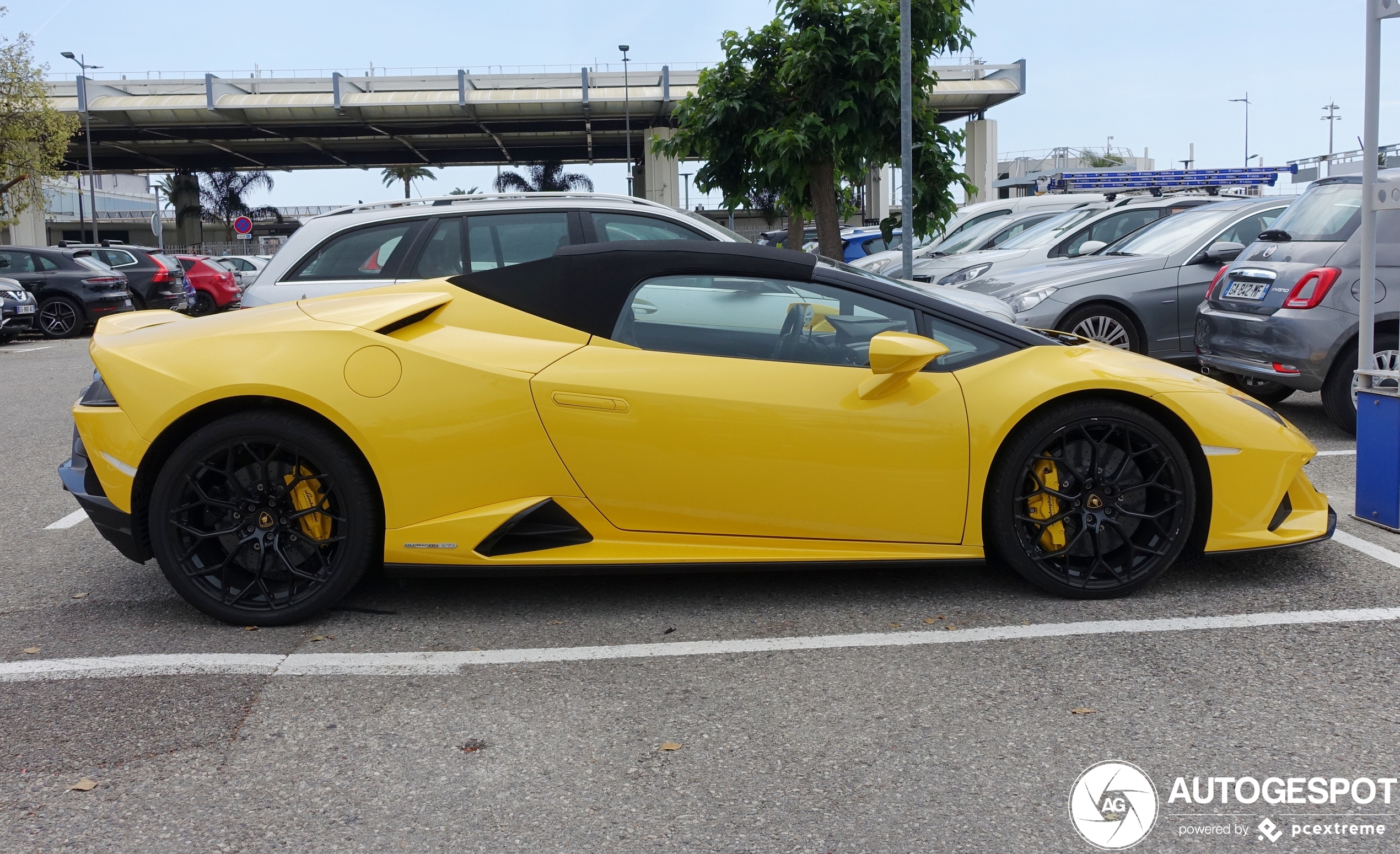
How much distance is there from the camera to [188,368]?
3799mm

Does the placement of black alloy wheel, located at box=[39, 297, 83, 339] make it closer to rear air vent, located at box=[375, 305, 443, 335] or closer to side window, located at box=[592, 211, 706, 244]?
side window, located at box=[592, 211, 706, 244]

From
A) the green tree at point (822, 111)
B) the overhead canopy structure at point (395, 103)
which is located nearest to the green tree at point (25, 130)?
the overhead canopy structure at point (395, 103)

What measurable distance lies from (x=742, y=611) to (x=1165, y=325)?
6303 millimetres

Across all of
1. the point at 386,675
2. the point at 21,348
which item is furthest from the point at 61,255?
the point at 386,675

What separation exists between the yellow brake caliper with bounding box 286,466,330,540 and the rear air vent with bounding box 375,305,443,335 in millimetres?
527

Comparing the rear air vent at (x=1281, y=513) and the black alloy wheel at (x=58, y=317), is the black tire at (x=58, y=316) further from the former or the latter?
the rear air vent at (x=1281, y=513)

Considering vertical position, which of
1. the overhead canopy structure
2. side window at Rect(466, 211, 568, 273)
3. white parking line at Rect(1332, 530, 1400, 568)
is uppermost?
the overhead canopy structure

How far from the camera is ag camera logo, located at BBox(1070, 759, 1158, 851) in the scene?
2508mm

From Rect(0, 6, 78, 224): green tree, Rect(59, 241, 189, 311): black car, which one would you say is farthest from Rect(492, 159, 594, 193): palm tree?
Rect(59, 241, 189, 311): black car

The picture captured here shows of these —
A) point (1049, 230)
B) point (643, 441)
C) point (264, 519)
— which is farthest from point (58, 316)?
point (643, 441)

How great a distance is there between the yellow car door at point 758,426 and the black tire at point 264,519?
714 mm

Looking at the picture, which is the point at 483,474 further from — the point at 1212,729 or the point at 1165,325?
the point at 1165,325

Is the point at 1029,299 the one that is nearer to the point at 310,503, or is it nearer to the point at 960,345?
the point at 960,345

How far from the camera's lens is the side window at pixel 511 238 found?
702 cm
